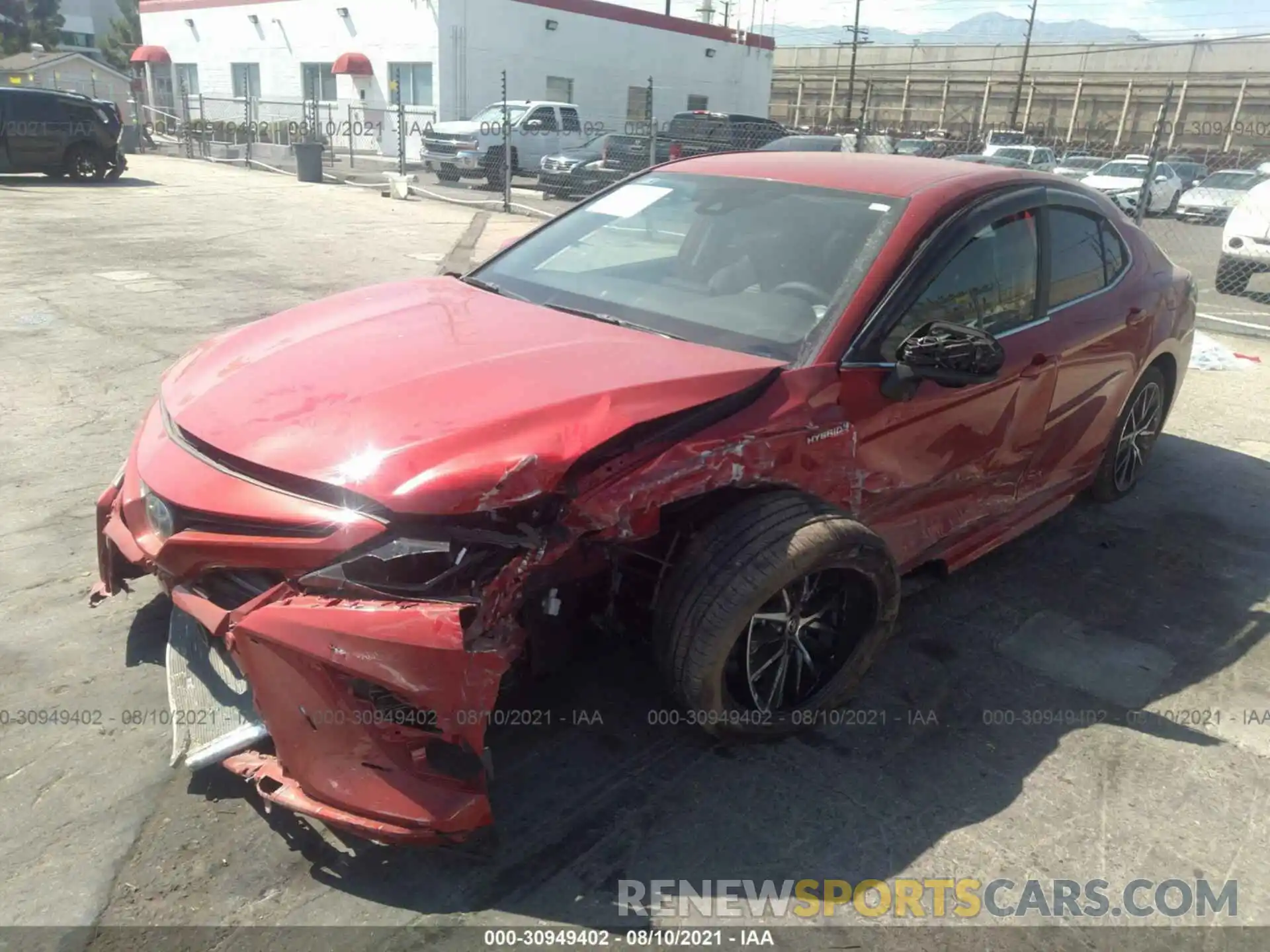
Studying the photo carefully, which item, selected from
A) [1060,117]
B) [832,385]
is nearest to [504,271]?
[832,385]

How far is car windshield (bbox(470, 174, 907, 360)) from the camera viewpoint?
10.2 ft

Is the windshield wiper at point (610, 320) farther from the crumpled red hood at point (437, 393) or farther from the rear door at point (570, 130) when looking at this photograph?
the rear door at point (570, 130)

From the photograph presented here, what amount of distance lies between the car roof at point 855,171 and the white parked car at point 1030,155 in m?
24.0

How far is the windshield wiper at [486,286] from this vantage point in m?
3.54

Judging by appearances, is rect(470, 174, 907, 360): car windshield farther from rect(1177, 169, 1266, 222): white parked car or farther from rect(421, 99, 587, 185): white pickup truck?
rect(1177, 169, 1266, 222): white parked car

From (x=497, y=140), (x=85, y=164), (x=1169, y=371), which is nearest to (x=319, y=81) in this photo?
→ (x=497, y=140)

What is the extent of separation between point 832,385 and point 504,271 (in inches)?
61.8

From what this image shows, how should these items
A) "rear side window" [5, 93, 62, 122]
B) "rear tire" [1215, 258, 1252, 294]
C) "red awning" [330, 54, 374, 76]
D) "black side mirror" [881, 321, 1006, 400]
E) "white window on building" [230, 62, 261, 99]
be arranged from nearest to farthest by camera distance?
"black side mirror" [881, 321, 1006, 400], "rear tire" [1215, 258, 1252, 294], "rear side window" [5, 93, 62, 122], "red awning" [330, 54, 374, 76], "white window on building" [230, 62, 261, 99]

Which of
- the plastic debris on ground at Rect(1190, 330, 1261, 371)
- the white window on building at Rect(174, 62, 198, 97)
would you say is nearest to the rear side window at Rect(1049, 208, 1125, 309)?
the plastic debris on ground at Rect(1190, 330, 1261, 371)

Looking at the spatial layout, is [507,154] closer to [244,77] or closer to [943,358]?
[943,358]

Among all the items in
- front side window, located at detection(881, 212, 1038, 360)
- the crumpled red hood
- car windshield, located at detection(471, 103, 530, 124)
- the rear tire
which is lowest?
the rear tire

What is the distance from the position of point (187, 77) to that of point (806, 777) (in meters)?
44.5

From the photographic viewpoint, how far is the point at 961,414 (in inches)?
130

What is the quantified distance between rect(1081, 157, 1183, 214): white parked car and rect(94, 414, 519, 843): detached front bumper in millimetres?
19653
